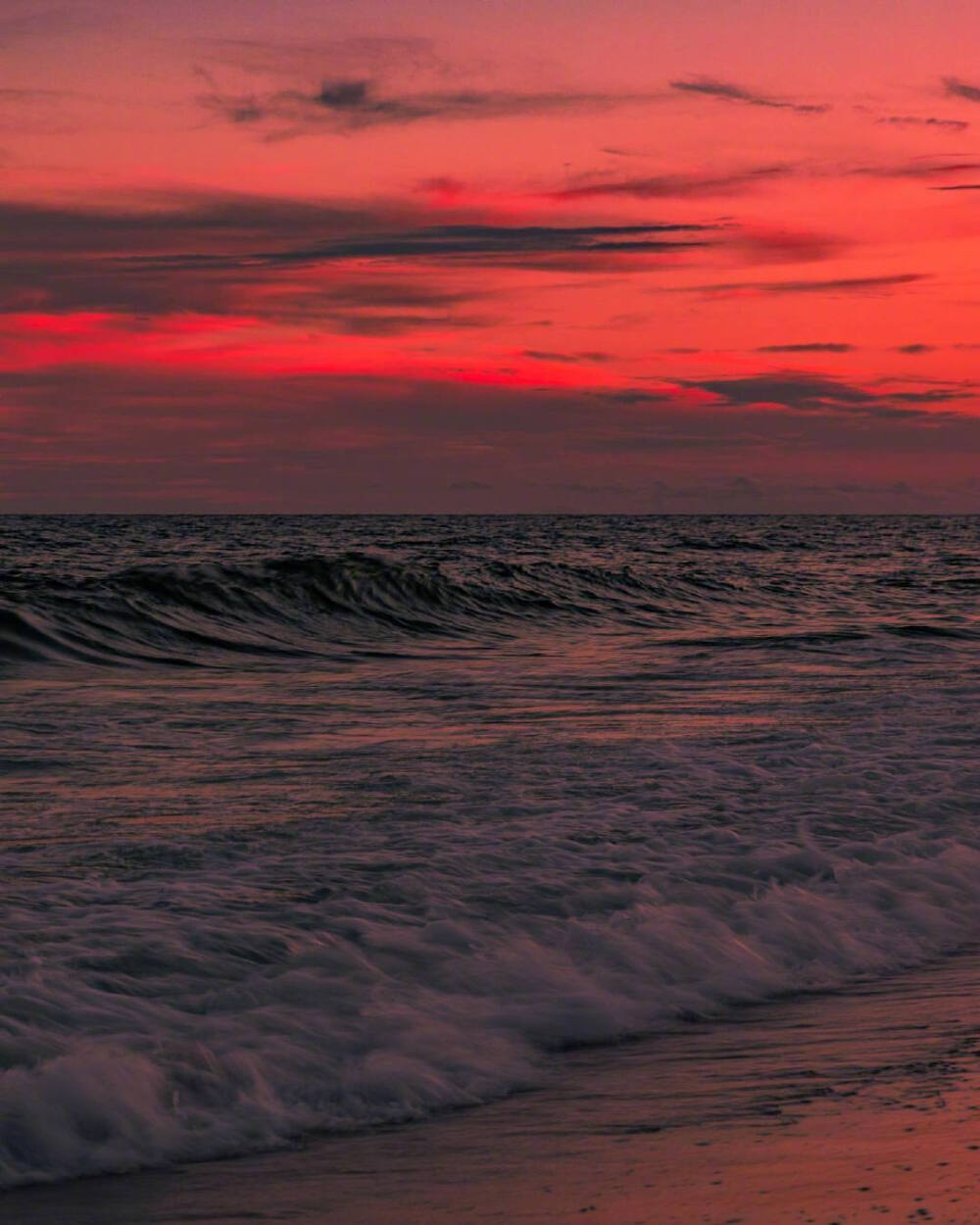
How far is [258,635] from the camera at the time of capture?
1903 centimetres

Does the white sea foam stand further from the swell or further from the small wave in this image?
the small wave

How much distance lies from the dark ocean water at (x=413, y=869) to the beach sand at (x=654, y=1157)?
176 mm

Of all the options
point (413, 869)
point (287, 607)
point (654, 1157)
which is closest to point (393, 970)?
point (413, 869)

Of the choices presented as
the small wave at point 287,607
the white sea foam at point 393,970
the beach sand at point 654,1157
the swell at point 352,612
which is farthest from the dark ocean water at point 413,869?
the swell at point 352,612

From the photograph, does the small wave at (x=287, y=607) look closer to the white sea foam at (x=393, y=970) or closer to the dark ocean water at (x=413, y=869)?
the dark ocean water at (x=413, y=869)

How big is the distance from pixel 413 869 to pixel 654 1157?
2.85 meters

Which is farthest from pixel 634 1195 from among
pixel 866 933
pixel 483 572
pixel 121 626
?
pixel 483 572

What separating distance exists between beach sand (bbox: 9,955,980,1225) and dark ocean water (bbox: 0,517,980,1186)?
176 millimetres

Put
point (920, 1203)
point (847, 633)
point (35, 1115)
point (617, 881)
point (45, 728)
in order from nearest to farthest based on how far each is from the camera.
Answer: point (920, 1203)
point (35, 1115)
point (617, 881)
point (45, 728)
point (847, 633)

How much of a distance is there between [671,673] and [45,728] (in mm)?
6952

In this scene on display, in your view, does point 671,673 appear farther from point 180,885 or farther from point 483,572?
point 483,572

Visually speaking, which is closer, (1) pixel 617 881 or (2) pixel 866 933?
(2) pixel 866 933

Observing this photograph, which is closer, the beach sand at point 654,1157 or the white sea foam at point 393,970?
the beach sand at point 654,1157

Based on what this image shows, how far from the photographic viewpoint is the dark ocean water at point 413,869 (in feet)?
12.7
